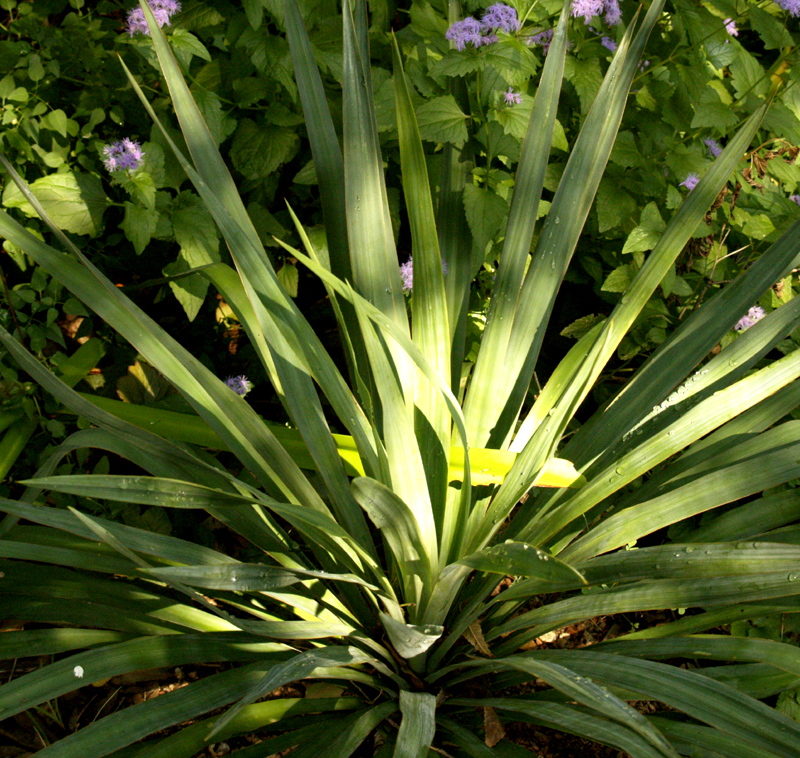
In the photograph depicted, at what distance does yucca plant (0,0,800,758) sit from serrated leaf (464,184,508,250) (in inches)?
1.6

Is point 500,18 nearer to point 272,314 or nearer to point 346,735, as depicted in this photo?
point 272,314

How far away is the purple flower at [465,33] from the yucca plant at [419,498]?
134 millimetres

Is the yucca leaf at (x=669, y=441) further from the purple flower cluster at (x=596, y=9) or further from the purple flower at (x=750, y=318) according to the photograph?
the purple flower cluster at (x=596, y=9)

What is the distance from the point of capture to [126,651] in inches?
36.6

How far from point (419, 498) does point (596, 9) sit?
0.96 meters

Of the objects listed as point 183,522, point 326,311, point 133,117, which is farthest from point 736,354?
point 133,117

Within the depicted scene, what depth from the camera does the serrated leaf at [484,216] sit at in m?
1.24

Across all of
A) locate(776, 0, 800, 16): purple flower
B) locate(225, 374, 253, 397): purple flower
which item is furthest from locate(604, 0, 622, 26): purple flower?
locate(225, 374, 253, 397): purple flower

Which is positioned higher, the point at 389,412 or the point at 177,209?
the point at 177,209

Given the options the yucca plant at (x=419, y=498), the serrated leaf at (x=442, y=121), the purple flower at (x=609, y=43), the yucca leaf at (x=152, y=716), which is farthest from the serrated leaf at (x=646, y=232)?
the yucca leaf at (x=152, y=716)

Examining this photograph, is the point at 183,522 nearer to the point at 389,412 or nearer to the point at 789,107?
the point at 389,412

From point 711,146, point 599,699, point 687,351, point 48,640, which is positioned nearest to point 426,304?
point 687,351

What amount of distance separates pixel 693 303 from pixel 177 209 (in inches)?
48.0

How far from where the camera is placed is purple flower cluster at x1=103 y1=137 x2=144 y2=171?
1216mm
